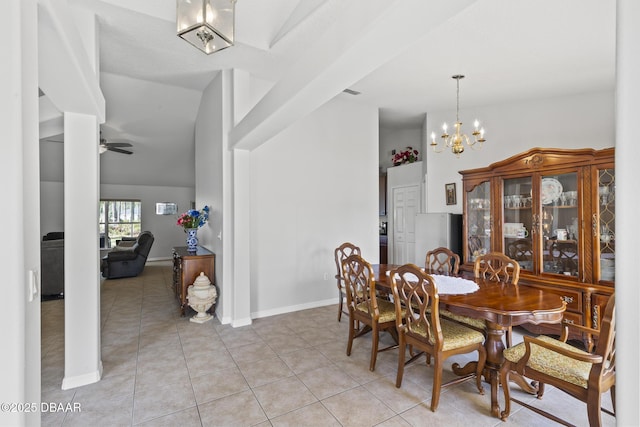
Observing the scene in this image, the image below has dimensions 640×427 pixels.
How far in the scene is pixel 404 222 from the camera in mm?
5969

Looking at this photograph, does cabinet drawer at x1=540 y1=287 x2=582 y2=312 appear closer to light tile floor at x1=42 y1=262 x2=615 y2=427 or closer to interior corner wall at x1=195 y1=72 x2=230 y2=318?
light tile floor at x1=42 y1=262 x2=615 y2=427

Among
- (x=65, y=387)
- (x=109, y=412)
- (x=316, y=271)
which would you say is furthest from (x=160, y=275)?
(x=109, y=412)

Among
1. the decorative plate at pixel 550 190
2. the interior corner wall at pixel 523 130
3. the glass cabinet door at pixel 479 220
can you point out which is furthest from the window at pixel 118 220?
the decorative plate at pixel 550 190

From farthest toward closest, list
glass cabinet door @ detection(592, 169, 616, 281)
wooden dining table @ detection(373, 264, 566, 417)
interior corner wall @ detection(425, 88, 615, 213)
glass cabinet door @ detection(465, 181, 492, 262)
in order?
glass cabinet door @ detection(465, 181, 492, 262)
interior corner wall @ detection(425, 88, 615, 213)
glass cabinet door @ detection(592, 169, 616, 281)
wooden dining table @ detection(373, 264, 566, 417)

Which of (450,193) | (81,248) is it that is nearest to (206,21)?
(81,248)

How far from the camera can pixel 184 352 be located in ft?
10.1

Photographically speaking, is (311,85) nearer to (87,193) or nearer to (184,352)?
(87,193)

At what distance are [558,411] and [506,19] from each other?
294 cm

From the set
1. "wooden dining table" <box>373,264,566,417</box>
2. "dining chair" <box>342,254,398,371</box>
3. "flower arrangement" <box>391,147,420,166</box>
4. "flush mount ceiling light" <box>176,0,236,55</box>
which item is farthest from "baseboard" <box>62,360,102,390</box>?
"flower arrangement" <box>391,147,420,166</box>

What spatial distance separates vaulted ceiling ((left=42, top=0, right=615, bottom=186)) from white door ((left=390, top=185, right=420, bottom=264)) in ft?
5.12

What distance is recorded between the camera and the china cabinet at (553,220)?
3.04 metres

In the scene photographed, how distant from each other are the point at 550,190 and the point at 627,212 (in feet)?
10.6

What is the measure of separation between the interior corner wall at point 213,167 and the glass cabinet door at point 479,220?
3.16 meters

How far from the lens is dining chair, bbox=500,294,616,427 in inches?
63.7
